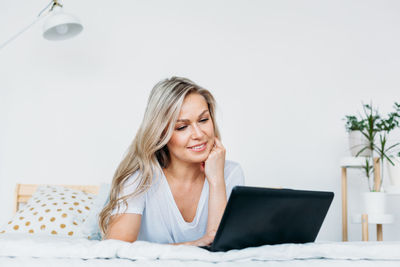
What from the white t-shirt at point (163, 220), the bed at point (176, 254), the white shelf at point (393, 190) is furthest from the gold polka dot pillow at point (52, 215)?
the white shelf at point (393, 190)

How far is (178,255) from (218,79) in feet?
6.53

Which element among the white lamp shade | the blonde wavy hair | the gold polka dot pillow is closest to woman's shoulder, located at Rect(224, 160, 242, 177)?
the blonde wavy hair

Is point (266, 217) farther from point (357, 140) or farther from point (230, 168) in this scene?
point (357, 140)

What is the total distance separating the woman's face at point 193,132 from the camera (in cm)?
171

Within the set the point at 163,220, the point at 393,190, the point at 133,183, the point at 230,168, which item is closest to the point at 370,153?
the point at 393,190

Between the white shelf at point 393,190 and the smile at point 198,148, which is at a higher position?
the smile at point 198,148

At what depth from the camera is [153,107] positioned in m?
1.71

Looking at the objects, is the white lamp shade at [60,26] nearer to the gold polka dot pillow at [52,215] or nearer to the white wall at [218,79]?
the white wall at [218,79]

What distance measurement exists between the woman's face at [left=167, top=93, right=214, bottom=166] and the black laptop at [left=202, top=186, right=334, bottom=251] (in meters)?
0.68

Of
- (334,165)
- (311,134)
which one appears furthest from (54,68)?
(334,165)

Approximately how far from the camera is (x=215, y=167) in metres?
1.77

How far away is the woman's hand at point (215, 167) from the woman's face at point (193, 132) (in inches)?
0.9

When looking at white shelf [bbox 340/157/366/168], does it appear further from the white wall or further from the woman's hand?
the woman's hand

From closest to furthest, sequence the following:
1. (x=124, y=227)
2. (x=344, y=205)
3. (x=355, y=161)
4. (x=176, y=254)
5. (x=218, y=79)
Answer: (x=176, y=254), (x=124, y=227), (x=355, y=161), (x=344, y=205), (x=218, y=79)
